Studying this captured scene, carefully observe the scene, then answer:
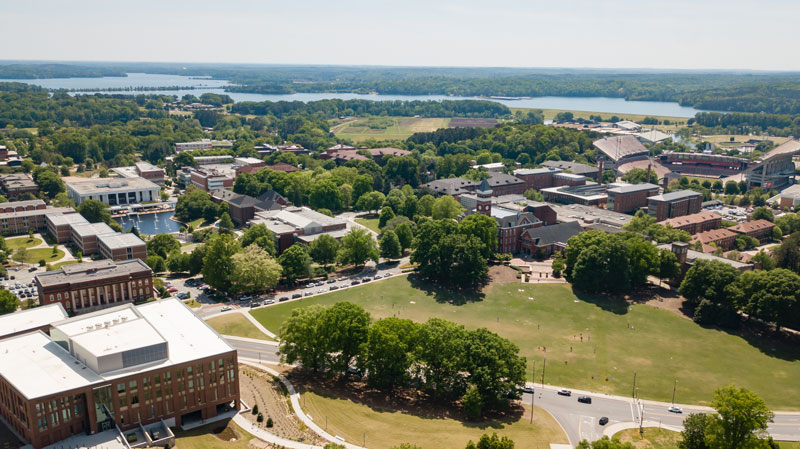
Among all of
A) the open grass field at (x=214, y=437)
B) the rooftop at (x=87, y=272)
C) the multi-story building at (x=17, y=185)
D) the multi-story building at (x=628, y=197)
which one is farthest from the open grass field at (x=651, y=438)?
the multi-story building at (x=17, y=185)

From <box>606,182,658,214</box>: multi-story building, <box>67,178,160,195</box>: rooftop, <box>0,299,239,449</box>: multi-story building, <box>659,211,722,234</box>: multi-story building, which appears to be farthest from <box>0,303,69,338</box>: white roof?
<box>606,182,658,214</box>: multi-story building

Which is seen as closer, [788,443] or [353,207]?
[788,443]

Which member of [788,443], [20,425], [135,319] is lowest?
[788,443]

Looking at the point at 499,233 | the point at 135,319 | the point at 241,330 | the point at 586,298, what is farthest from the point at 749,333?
the point at 135,319

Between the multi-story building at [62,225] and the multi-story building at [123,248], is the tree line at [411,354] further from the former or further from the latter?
the multi-story building at [62,225]

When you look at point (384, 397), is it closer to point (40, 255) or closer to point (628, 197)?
point (40, 255)

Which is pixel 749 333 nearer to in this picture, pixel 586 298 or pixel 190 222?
pixel 586 298

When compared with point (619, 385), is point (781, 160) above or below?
above

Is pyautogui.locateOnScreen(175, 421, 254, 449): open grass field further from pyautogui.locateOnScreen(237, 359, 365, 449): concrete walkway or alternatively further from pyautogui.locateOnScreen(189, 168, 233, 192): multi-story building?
pyautogui.locateOnScreen(189, 168, 233, 192): multi-story building
